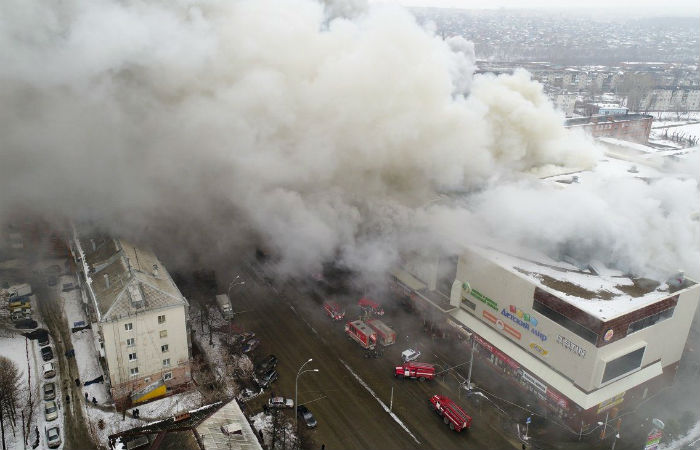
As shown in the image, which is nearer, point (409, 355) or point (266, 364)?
point (266, 364)

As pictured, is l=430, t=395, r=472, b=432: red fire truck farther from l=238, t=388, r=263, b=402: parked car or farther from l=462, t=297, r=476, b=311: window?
l=238, t=388, r=263, b=402: parked car

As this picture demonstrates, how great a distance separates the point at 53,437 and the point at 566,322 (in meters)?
15.6

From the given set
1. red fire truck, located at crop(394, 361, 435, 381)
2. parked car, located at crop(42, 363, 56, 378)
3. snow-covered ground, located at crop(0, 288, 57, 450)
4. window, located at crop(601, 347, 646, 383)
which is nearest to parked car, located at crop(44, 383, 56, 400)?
snow-covered ground, located at crop(0, 288, 57, 450)

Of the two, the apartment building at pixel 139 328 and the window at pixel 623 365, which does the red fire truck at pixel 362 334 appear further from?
the window at pixel 623 365

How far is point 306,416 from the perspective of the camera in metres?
16.1

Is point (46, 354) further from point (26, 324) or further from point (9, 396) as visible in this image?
point (9, 396)

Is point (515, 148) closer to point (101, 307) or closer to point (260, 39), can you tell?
point (260, 39)

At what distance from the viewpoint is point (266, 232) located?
23.3m

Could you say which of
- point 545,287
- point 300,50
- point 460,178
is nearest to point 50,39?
point 300,50

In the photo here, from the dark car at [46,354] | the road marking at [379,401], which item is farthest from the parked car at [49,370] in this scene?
the road marking at [379,401]

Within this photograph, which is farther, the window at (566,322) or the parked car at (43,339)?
the parked car at (43,339)

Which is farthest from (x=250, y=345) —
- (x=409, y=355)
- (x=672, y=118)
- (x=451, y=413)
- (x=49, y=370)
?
(x=672, y=118)

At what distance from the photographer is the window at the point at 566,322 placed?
15562 millimetres

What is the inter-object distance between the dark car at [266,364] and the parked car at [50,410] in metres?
6.26
